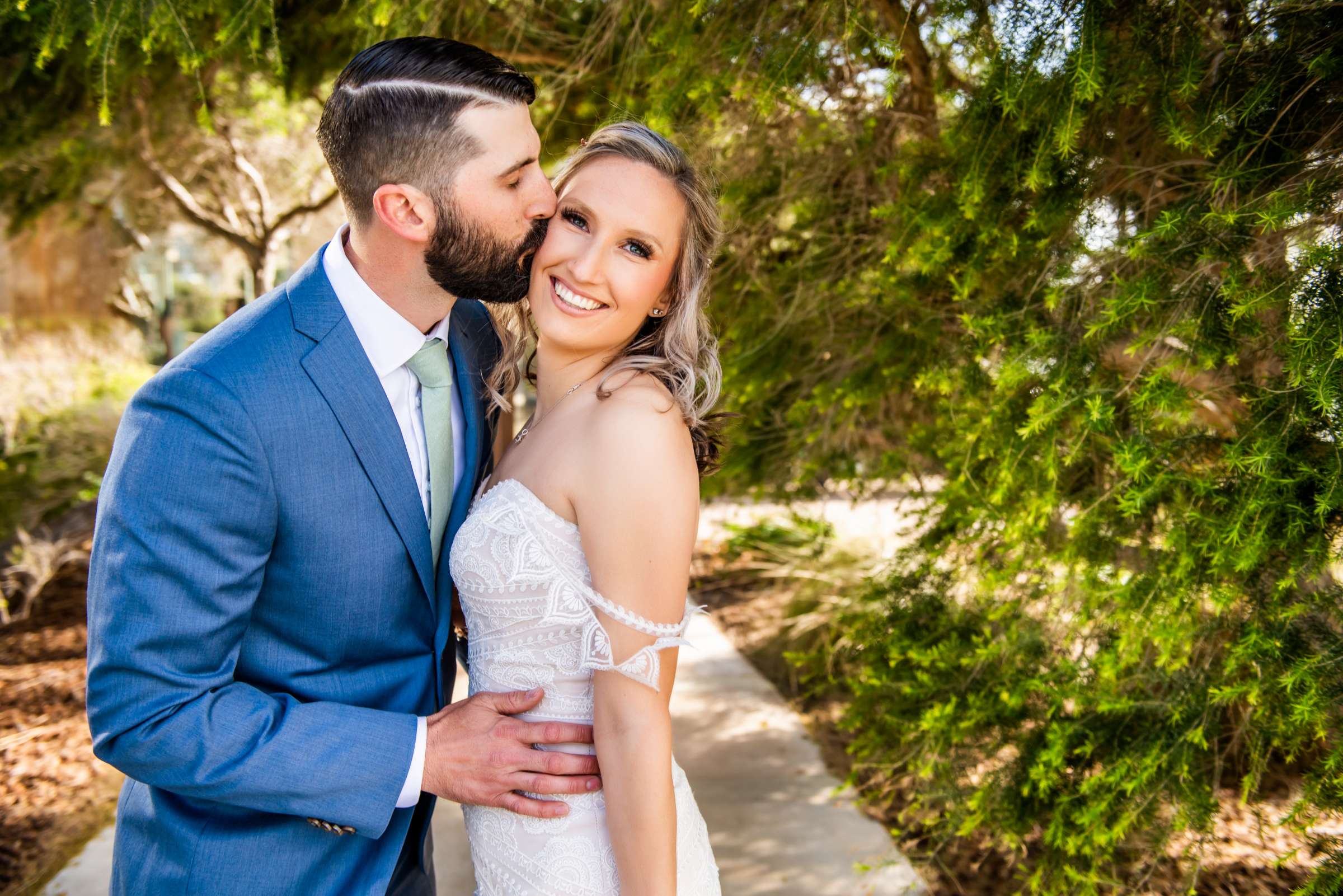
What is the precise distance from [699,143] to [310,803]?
8.20ft

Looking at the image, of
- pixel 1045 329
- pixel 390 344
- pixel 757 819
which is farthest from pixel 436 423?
pixel 757 819

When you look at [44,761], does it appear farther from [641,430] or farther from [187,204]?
[187,204]

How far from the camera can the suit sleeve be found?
1.53m

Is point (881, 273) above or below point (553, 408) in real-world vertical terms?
above

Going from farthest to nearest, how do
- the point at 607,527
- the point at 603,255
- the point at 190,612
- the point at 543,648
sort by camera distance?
the point at 603,255 < the point at 543,648 < the point at 607,527 < the point at 190,612

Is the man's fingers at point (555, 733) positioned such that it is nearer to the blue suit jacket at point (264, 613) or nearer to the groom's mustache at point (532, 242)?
the blue suit jacket at point (264, 613)

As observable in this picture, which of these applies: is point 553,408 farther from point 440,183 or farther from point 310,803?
point 310,803

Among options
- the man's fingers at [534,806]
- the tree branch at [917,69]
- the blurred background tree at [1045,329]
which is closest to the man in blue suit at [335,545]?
the man's fingers at [534,806]

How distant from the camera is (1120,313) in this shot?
2.07 meters

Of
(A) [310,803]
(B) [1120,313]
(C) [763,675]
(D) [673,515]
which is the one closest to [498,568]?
(D) [673,515]

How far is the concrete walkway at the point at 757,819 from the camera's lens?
338 centimetres

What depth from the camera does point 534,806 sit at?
1.76 metres

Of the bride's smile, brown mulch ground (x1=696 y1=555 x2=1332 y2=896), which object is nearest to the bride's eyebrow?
the bride's smile

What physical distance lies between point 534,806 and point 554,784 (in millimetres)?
68
